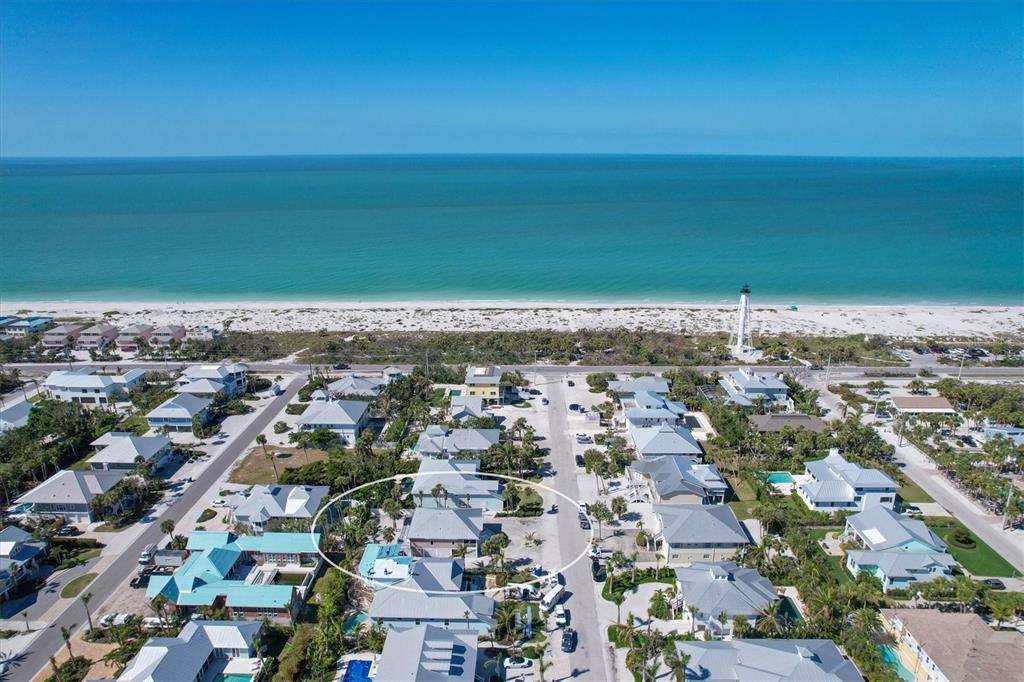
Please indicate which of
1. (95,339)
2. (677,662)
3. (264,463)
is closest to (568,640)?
(677,662)

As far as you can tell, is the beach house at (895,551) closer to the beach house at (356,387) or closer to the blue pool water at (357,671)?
the blue pool water at (357,671)

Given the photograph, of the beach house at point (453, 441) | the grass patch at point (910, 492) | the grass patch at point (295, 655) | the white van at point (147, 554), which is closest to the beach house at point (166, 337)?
the beach house at point (453, 441)

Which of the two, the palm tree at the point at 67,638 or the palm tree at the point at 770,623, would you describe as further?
the palm tree at the point at 67,638

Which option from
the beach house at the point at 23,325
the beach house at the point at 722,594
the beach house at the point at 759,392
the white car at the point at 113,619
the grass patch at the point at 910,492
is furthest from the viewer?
the beach house at the point at 23,325

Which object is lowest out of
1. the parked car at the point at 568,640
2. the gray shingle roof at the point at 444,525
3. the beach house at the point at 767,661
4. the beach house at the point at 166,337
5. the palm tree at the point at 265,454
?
the parked car at the point at 568,640

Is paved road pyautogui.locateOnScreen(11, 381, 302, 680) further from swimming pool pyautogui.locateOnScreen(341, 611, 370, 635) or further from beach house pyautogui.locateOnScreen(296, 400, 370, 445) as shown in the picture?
swimming pool pyautogui.locateOnScreen(341, 611, 370, 635)

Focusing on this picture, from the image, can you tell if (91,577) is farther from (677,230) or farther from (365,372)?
(677,230)
